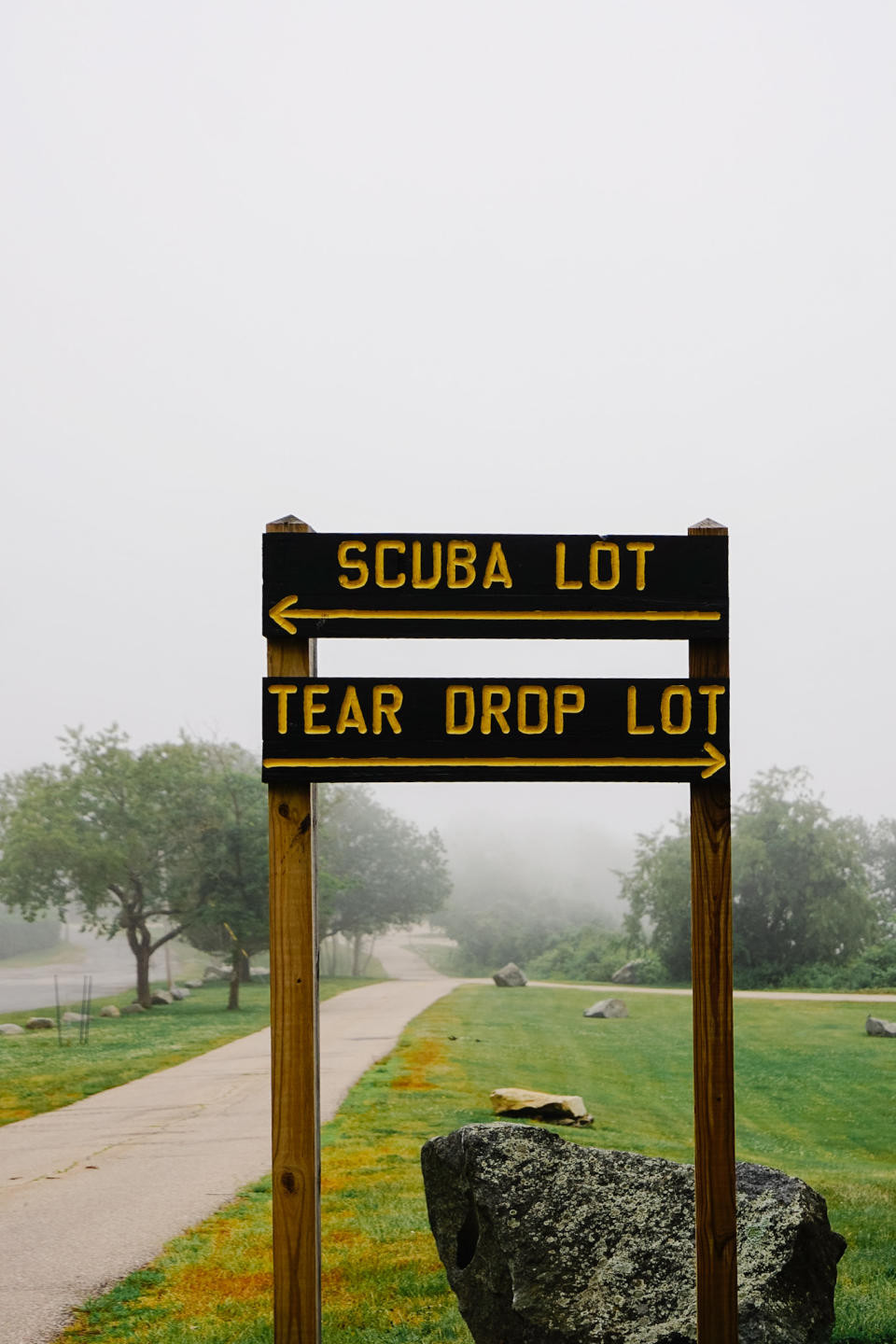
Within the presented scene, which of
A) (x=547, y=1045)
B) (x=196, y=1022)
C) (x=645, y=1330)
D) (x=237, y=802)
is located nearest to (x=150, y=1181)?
(x=645, y=1330)

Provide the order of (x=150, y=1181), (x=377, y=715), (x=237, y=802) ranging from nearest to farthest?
(x=377, y=715) < (x=150, y=1181) < (x=237, y=802)

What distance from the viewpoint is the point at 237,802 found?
34938 mm

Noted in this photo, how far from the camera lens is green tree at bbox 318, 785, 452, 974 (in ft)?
200

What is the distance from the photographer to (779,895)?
45688 mm

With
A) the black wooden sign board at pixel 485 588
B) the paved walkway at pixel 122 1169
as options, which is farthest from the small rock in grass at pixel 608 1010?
the black wooden sign board at pixel 485 588

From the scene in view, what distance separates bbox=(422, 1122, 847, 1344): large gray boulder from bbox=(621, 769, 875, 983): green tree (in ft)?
127

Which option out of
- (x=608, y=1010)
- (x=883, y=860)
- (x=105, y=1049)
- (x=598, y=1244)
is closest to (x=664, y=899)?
(x=608, y=1010)

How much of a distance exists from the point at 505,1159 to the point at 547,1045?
19.3m

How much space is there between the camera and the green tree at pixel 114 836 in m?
38.1

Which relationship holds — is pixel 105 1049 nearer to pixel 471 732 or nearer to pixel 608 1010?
pixel 608 1010

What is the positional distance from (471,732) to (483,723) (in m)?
0.07

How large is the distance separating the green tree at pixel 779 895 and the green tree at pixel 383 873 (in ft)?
54.6

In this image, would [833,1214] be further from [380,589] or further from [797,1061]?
[797,1061]

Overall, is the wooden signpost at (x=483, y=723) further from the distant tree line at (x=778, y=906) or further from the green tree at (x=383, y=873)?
the green tree at (x=383, y=873)
